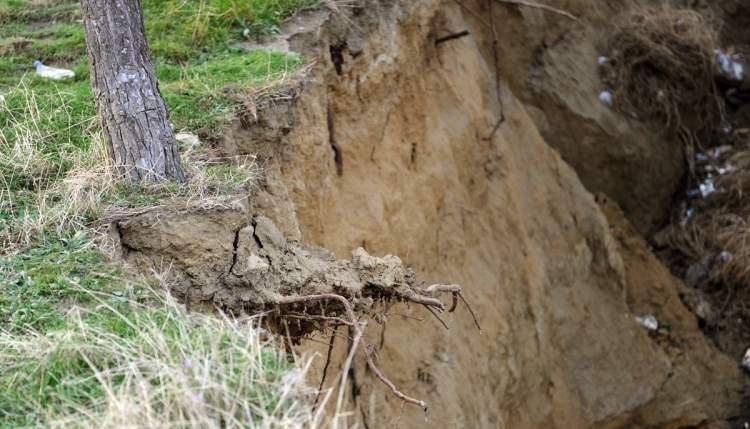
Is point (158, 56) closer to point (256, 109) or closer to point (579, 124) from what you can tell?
point (256, 109)

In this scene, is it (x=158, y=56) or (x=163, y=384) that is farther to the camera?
(x=158, y=56)

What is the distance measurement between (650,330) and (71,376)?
621cm


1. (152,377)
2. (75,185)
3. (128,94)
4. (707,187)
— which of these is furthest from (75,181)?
(707,187)

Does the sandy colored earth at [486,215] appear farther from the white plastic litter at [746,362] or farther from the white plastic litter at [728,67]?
the white plastic litter at [728,67]

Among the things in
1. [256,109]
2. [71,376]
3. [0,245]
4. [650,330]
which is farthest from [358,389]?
[650,330]

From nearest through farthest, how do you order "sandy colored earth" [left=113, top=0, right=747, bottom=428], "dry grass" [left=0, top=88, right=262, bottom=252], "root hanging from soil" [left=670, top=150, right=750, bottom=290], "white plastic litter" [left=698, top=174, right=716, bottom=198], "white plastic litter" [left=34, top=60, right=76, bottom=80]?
"dry grass" [left=0, top=88, right=262, bottom=252] → "sandy colored earth" [left=113, top=0, right=747, bottom=428] → "white plastic litter" [left=34, top=60, right=76, bottom=80] → "root hanging from soil" [left=670, top=150, right=750, bottom=290] → "white plastic litter" [left=698, top=174, right=716, bottom=198]

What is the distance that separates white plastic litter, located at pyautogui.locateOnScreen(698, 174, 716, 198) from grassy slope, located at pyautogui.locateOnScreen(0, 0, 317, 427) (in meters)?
4.92

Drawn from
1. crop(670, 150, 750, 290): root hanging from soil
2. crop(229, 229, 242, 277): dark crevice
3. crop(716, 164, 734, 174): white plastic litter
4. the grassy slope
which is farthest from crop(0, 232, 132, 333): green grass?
crop(716, 164, 734, 174): white plastic litter

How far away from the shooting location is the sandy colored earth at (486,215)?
16.3 ft

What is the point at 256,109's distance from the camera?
15.3 feet

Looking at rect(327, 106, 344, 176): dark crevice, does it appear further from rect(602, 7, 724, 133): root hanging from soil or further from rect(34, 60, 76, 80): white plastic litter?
rect(602, 7, 724, 133): root hanging from soil

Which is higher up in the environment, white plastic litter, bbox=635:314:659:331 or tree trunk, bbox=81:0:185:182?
tree trunk, bbox=81:0:185:182

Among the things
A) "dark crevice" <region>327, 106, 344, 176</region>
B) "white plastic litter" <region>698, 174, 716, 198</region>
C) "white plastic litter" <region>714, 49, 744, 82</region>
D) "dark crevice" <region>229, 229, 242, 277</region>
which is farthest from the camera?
"white plastic litter" <region>714, 49, 744, 82</region>

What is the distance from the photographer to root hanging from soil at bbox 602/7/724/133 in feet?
27.1
